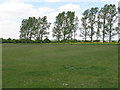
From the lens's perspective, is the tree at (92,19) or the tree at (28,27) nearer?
the tree at (92,19)

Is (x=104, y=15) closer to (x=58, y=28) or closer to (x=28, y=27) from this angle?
(x=58, y=28)

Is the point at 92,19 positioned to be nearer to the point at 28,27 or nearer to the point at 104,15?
the point at 104,15

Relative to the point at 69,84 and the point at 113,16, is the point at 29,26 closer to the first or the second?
the point at 113,16

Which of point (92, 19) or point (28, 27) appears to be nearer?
point (92, 19)

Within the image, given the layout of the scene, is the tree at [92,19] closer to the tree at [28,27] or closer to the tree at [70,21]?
the tree at [70,21]

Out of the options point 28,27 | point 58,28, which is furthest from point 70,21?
point 28,27

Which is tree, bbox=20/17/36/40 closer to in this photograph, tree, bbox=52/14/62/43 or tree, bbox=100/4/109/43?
tree, bbox=52/14/62/43

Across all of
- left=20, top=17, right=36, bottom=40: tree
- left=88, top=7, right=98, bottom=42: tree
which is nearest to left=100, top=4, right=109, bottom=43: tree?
left=88, top=7, right=98, bottom=42: tree

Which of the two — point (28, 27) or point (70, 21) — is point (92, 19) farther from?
point (28, 27)

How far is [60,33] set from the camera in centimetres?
5841

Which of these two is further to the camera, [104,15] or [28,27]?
[28,27]

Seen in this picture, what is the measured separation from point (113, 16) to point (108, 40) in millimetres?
7913

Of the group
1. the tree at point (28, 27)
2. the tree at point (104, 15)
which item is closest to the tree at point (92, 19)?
the tree at point (104, 15)

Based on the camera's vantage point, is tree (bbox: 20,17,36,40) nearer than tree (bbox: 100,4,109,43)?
No
